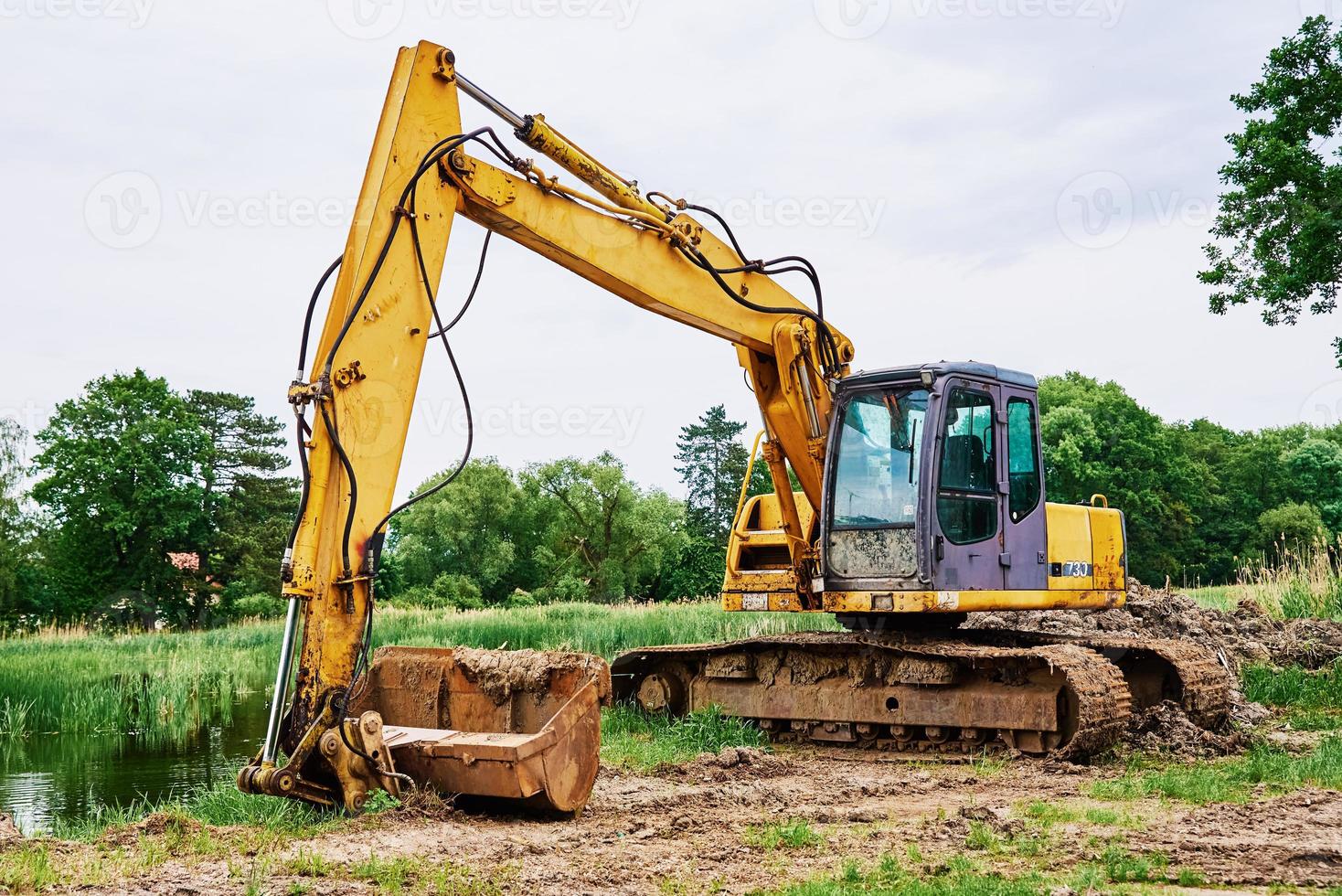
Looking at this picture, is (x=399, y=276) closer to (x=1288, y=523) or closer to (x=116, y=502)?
(x=116, y=502)

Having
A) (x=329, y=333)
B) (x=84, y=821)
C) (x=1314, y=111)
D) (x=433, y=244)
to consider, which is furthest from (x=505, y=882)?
(x=1314, y=111)

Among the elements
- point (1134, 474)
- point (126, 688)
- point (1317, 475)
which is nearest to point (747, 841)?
point (126, 688)

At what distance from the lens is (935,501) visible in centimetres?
866

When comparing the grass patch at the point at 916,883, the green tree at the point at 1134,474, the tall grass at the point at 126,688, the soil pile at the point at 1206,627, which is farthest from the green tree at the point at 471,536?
the grass patch at the point at 916,883

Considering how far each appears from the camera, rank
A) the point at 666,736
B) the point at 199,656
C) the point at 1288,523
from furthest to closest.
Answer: the point at 1288,523 → the point at 199,656 → the point at 666,736

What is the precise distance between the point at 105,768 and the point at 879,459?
6.88 meters

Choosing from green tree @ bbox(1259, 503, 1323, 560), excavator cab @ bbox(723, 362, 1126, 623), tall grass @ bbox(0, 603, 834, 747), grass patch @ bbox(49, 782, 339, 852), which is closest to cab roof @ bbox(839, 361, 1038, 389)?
excavator cab @ bbox(723, 362, 1126, 623)

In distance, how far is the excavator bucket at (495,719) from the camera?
6035mm

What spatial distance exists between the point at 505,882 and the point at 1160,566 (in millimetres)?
50694

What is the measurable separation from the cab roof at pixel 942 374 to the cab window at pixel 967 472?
15 cm

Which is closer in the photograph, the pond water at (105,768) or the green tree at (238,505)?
the pond water at (105,768)

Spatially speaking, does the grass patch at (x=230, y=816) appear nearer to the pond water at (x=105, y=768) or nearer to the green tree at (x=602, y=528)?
the pond water at (x=105, y=768)

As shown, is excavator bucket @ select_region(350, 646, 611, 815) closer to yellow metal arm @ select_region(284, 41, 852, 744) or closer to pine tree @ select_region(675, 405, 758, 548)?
yellow metal arm @ select_region(284, 41, 852, 744)

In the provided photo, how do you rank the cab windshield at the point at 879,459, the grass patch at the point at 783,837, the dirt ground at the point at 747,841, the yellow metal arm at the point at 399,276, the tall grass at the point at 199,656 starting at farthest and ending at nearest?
the tall grass at the point at 199,656 < the cab windshield at the point at 879,459 < the yellow metal arm at the point at 399,276 < the grass patch at the point at 783,837 < the dirt ground at the point at 747,841
